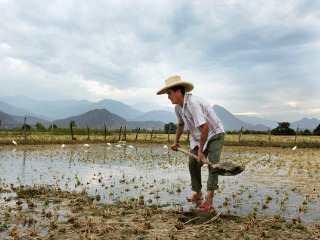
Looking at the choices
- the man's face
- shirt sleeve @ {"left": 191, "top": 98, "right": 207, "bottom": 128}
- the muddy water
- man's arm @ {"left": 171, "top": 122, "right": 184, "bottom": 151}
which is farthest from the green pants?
the man's face

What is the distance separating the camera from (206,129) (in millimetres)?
5887

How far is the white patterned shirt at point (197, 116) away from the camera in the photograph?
588cm

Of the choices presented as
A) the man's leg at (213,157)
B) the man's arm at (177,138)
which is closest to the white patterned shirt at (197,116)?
the man's leg at (213,157)

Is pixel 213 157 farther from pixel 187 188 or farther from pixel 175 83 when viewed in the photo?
pixel 187 188

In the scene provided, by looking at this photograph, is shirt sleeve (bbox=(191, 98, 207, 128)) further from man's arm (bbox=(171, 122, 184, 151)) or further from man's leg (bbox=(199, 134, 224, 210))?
man's arm (bbox=(171, 122, 184, 151))

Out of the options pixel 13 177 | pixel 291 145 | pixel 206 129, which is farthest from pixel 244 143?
pixel 206 129

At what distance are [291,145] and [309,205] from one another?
79.8 feet

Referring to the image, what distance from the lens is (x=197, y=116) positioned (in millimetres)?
5855

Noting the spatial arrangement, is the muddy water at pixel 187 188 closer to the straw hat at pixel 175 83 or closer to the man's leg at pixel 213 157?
the man's leg at pixel 213 157

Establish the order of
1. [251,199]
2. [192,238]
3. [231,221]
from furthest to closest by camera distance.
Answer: [251,199], [231,221], [192,238]

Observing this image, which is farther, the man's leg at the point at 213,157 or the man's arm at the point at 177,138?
the man's arm at the point at 177,138

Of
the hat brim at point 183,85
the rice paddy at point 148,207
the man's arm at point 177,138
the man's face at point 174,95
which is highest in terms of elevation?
the hat brim at point 183,85

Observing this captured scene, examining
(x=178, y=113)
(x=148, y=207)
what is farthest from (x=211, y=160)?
(x=148, y=207)

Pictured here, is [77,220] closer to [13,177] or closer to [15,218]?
[15,218]
